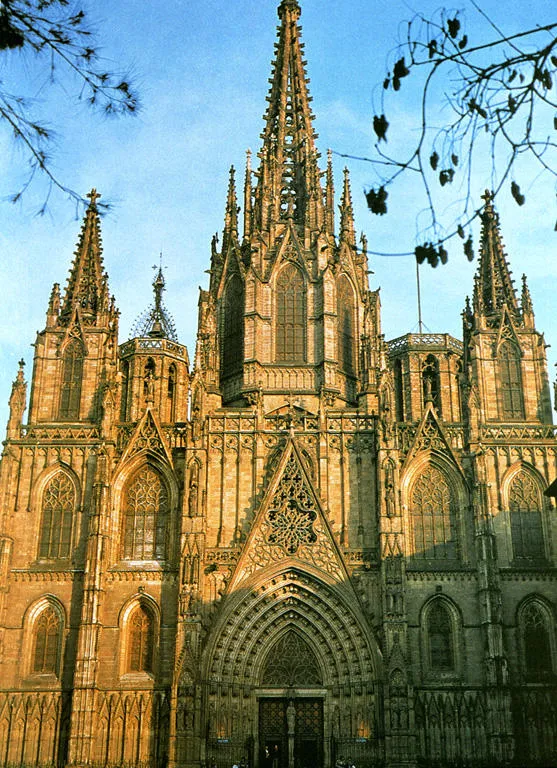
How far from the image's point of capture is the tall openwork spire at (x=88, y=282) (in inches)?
2008

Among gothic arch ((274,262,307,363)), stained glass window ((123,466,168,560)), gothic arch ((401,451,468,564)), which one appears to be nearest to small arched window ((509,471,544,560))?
gothic arch ((401,451,468,564))

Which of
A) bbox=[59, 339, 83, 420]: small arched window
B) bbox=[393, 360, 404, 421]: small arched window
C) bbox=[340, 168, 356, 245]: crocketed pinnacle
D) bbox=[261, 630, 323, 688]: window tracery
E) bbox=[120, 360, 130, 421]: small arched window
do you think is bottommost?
bbox=[261, 630, 323, 688]: window tracery

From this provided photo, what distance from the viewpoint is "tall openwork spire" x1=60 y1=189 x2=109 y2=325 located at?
2008 inches

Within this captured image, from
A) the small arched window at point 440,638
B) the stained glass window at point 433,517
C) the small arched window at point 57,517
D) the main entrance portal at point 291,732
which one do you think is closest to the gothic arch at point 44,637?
the small arched window at point 57,517

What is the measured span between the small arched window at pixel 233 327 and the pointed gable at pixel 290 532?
804cm

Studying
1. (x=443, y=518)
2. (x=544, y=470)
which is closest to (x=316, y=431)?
(x=443, y=518)

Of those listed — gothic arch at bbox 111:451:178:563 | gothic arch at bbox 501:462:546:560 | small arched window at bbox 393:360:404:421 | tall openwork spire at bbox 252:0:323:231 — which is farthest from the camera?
small arched window at bbox 393:360:404:421

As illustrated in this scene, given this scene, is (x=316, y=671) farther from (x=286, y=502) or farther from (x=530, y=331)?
(x=530, y=331)

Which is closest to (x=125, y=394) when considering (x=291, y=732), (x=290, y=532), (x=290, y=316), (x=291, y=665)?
(x=290, y=316)

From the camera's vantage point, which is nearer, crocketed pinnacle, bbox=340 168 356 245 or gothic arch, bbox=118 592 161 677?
gothic arch, bbox=118 592 161 677

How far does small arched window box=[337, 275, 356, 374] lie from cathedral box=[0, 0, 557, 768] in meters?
0.20

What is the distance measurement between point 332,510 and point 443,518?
5334 mm

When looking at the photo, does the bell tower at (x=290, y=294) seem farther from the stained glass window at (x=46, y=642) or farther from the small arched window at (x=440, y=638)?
the stained glass window at (x=46, y=642)

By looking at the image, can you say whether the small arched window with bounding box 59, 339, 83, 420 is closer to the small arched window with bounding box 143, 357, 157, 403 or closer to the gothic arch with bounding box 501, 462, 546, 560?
the small arched window with bounding box 143, 357, 157, 403
